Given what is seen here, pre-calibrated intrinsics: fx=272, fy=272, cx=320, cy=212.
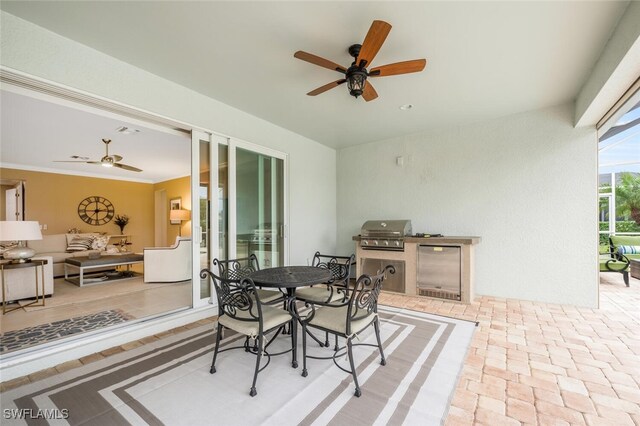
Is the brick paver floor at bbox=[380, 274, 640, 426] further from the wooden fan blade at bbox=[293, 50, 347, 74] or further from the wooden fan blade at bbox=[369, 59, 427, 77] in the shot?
the wooden fan blade at bbox=[293, 50, 347, 74]

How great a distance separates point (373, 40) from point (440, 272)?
3235mm

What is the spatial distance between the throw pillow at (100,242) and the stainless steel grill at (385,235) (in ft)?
20.7

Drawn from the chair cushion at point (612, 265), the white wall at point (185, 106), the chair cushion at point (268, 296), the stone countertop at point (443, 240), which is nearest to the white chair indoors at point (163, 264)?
the white wall at point (185, 106)

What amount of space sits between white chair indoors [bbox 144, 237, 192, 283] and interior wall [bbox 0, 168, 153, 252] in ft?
12.1

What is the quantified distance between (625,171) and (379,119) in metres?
5.75

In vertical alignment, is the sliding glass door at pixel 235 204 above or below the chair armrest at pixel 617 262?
above

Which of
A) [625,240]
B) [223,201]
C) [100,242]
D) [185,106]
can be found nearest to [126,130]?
[185,106]

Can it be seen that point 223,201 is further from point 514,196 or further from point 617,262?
point 617,262

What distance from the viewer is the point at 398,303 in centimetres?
384

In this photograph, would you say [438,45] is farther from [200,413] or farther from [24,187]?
[24,187]

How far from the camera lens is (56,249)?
6121mm

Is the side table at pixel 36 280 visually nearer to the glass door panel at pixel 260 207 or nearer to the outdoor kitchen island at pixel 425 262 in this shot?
the glass door panel at pixel 260 207

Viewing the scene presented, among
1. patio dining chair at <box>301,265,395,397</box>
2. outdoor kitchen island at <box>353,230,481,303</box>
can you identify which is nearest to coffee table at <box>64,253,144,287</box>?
outdoor kitchen island at <box>353,230,481,303</box>

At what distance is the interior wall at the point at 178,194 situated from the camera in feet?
25.3
